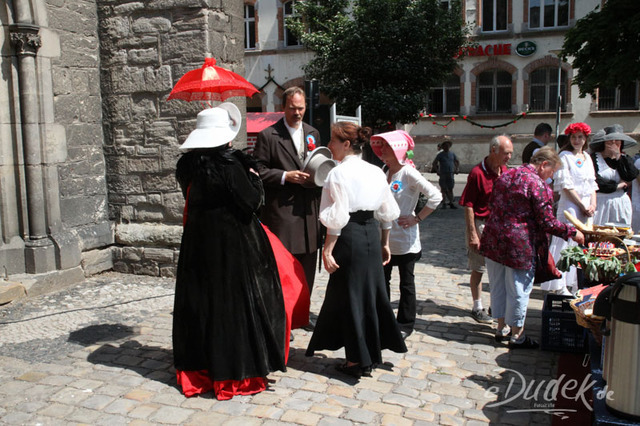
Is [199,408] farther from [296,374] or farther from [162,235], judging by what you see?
[162,235]

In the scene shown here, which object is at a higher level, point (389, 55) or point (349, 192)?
point (389, 55)

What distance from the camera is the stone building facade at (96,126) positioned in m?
6.66

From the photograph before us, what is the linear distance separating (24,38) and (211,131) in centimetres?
362

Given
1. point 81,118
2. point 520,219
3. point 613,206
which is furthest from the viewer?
point 81,118

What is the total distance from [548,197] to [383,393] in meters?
1.99

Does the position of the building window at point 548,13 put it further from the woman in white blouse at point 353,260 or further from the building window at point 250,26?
the woman in white blouse at point 353,260

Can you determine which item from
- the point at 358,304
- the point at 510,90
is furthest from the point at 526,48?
the point at 358,304

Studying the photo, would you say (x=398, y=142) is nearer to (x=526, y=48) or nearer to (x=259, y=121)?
(x=259, y=121)

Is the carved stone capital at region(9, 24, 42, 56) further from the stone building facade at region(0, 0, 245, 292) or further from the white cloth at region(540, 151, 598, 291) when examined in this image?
the white cloth at region(540, 151, 598, 291)

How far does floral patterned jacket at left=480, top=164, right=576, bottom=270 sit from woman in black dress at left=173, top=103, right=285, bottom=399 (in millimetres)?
1974

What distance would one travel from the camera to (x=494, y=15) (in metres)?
26.5

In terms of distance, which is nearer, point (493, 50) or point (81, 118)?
point (81, 118)

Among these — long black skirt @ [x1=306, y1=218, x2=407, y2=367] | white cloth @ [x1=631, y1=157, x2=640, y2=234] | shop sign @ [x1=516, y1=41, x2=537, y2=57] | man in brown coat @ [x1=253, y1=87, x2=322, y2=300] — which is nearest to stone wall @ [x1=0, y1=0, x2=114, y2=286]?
man in brown coat @ [x1=253, y1=87, x2=322, y2=300]

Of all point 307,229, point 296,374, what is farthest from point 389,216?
point 296,374
